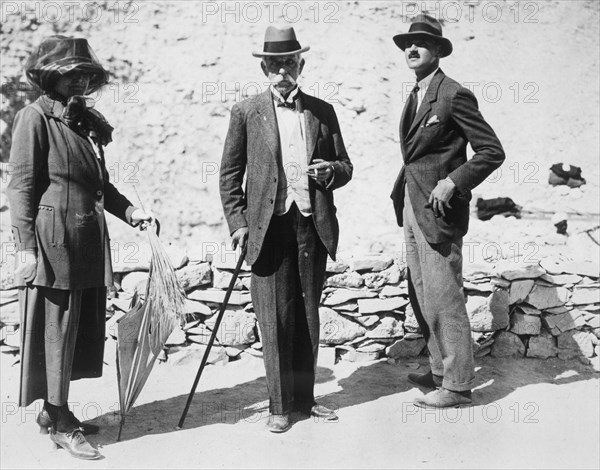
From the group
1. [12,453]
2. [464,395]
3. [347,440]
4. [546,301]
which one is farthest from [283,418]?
[546,301]

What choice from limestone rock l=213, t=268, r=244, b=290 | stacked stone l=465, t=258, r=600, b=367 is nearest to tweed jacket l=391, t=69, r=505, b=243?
stacked stone l=465, t=258, r=600, b=367

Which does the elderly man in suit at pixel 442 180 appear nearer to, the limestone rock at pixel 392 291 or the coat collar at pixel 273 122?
the coat collar at pixel 273 122

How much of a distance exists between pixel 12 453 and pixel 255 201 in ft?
6.28

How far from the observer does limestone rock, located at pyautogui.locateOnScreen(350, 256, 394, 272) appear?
5391 millimetres

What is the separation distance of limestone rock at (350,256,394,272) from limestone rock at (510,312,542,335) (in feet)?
3.64

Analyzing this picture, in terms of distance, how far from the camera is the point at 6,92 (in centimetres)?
866

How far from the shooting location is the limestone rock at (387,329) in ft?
17.5

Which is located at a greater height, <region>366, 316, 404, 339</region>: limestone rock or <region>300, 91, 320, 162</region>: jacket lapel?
<region>300, 91, 320, 162</region>: jacket lapel

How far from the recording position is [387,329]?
532 centimetres

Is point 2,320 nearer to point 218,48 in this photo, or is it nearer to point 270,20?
point 218,48

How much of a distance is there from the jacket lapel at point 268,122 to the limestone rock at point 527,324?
8.56 ft

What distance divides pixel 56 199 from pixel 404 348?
9.63ft

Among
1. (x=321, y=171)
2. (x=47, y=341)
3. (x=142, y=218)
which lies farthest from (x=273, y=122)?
(x=47, y=341)

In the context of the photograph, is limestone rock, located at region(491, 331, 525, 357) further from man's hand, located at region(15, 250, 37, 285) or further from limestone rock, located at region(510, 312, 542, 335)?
man's hand, located at region(15, 250, 37, 285)
